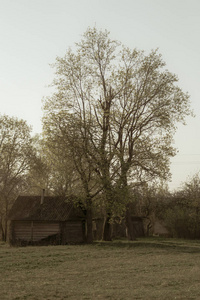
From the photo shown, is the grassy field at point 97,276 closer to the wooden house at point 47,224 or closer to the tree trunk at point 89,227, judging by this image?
the tree trunk at point 89,227

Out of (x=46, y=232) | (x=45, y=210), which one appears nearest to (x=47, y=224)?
(x=46, y=232)

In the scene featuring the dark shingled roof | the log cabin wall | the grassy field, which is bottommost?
the grassy field

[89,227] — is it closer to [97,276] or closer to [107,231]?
[107,231]

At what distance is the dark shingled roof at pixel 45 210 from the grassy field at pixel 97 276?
1083 cm

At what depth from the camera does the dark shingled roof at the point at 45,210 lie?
37.9 metres

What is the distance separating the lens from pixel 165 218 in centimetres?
4644

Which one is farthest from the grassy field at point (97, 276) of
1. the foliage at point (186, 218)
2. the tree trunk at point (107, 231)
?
the foliage at point (186, 218)

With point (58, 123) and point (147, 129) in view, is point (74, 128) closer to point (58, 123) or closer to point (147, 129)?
point (58, 123)

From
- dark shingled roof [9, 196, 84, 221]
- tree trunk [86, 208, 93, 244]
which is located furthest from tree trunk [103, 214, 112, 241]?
dark shingled roof [9, 196, 84, 221]

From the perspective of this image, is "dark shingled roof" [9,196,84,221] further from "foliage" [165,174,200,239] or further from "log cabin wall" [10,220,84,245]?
"foliage" [165,174,200,239]

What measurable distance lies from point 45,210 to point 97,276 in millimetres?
22493

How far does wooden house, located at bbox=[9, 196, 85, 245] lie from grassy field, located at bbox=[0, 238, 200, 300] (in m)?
10.5

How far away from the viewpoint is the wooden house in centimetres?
3744

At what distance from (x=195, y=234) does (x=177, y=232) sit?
2.19m
